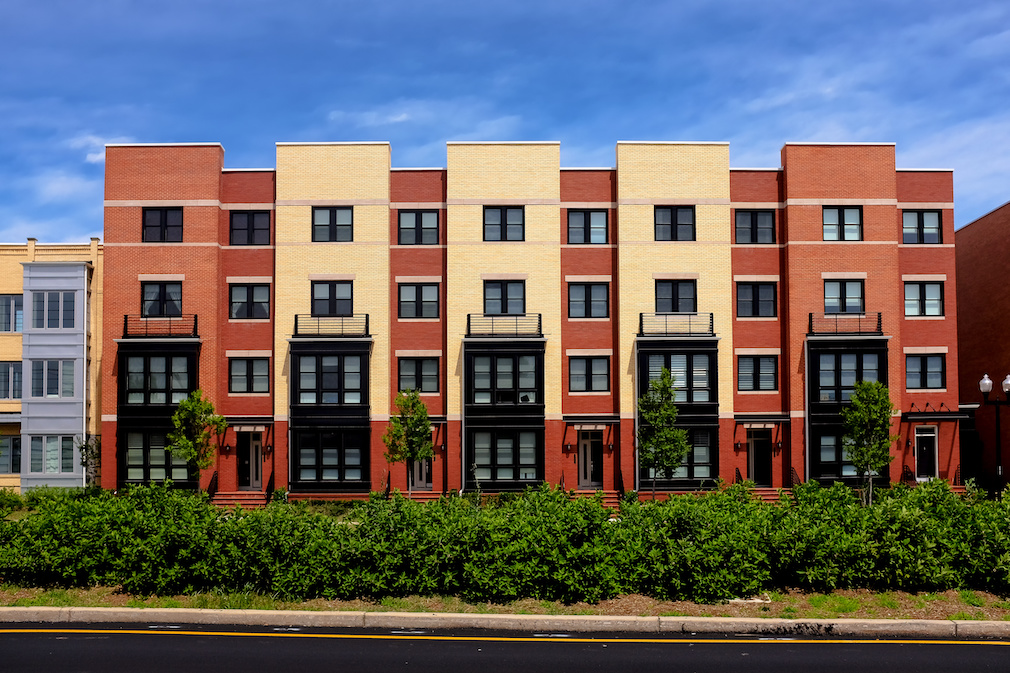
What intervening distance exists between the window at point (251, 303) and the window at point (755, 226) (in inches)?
867

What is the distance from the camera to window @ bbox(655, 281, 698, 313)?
35.8 metres

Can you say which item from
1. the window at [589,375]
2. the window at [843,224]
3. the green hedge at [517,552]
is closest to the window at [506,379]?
the window at [589,375]

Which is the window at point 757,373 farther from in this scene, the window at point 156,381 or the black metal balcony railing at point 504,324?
the window at point 156,381

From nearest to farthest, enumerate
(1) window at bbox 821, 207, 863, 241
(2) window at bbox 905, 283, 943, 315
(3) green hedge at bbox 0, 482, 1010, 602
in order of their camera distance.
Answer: (3) green hedge at bbox 0, 482, 1010, 602
(1) window at bbox 821, 207, 863, 241
(2) window at bbox 905, 283, 943, 315

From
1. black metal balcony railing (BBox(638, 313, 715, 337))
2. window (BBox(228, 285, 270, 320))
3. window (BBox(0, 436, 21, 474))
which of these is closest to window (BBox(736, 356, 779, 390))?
black metal balcony railing (BBox(638, 313, 715, 337))

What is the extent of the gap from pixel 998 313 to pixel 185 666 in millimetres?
42275

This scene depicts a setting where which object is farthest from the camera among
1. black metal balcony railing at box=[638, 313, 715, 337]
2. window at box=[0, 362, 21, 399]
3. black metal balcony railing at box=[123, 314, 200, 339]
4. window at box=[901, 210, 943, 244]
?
window at box=[0, 362, 21, 399]

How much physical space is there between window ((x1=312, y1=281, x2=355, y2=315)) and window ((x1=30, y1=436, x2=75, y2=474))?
13404 millimetres

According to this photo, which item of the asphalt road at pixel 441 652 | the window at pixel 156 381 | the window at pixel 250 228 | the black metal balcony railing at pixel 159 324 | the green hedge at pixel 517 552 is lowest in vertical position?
the asphalt road at pixel 441 652

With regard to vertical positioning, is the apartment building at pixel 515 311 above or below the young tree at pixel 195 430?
above

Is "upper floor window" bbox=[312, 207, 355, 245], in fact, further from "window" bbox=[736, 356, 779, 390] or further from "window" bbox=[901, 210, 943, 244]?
"window" bbox=[901, 210, 943, 244]

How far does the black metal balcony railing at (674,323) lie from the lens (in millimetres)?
35406

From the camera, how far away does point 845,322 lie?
35.8 meters

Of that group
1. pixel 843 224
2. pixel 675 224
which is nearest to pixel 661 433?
pixel 675 224
